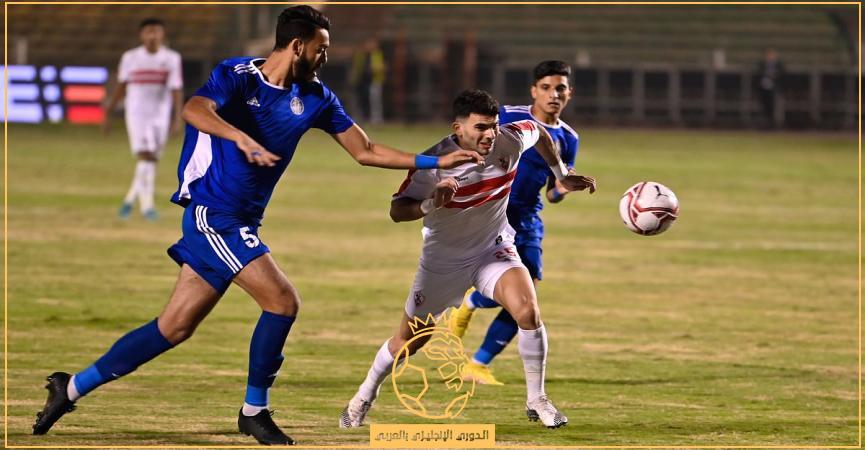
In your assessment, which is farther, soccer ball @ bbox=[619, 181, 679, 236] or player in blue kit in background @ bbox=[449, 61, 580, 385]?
player in blue kit in background @ bbox=[449, 61, 580, 385]

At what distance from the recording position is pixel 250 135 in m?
7.07

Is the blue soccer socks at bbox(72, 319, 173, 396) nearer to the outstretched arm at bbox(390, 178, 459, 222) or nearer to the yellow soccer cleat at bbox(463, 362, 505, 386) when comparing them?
the outstretched arm at bbox(390, 178, 459, 222)

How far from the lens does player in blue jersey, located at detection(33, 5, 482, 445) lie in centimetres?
695

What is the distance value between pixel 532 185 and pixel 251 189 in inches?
114

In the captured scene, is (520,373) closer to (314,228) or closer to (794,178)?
(314,228)

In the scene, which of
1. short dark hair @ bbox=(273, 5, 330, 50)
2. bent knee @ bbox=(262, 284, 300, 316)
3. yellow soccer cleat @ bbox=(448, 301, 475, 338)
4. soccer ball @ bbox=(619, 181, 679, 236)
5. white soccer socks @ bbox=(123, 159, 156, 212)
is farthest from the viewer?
white soccer socks @ bbox=(123, 159, 156, 212)

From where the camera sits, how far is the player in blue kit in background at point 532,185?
9266mm

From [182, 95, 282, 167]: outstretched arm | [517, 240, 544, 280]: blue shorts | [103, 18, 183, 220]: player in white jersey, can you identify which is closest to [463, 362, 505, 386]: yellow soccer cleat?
[517, 240, 544, 280]: blue shorts

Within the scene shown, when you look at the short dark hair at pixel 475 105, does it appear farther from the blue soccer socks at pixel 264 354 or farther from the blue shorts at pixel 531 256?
the blue shorts at pixel 531 256

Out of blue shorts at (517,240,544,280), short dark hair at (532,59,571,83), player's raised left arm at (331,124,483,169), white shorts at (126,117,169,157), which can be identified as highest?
short dark hair at (532,59,571,83)

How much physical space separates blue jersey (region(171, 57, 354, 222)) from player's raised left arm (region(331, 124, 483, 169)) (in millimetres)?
136

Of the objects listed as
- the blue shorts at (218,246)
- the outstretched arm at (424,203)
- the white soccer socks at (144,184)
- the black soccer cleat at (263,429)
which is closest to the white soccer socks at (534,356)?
the outstretched arm at (424,203)

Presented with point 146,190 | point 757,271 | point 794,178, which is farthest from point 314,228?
point 794,178

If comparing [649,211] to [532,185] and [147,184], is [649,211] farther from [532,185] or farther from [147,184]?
[147,184]
